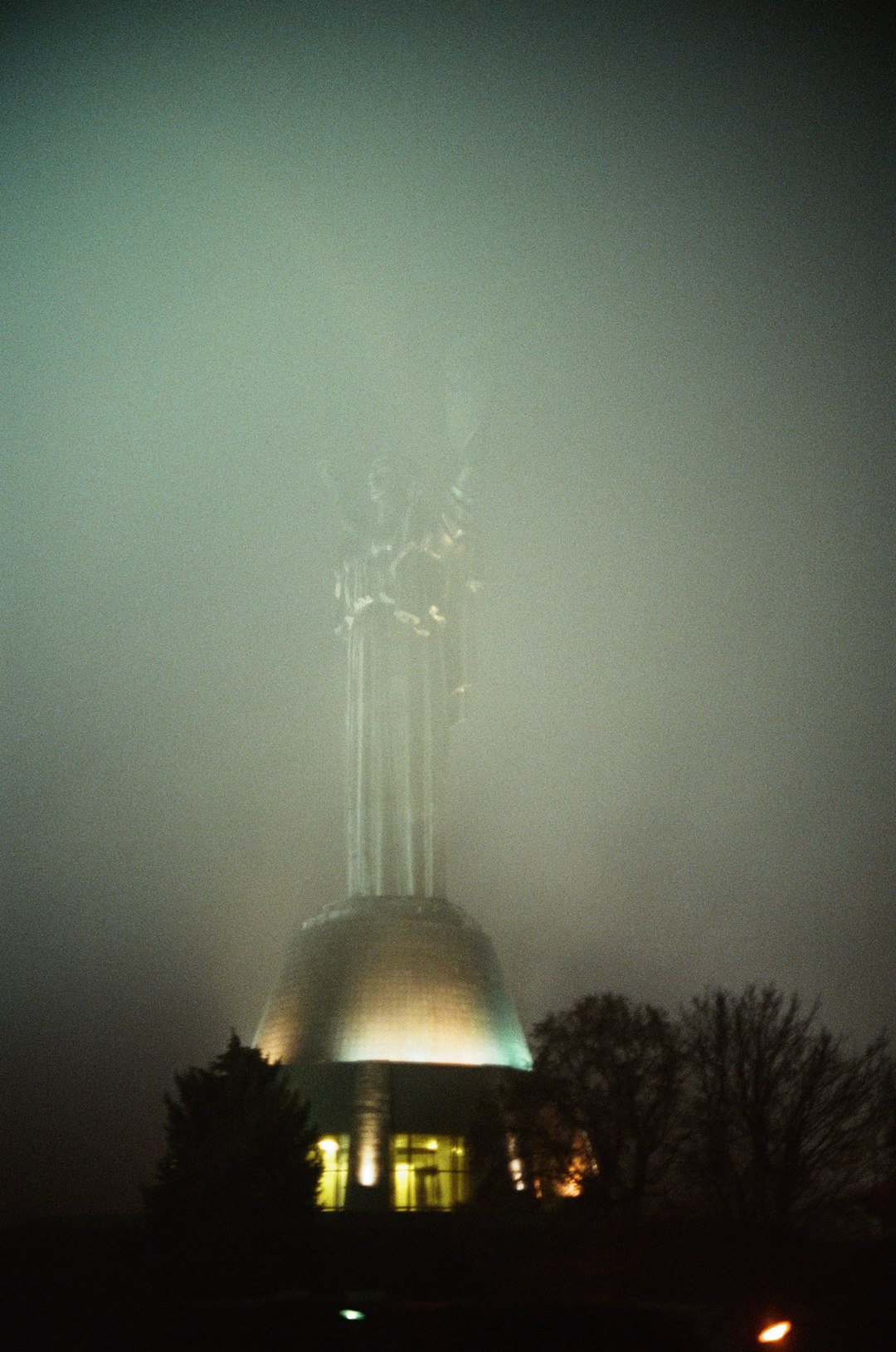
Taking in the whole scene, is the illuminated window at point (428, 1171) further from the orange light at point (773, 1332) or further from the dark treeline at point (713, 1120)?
the orange light at point (773, 1332)

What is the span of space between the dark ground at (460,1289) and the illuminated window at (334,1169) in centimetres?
564

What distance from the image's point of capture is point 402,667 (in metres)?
54.5

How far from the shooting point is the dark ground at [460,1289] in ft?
61.4

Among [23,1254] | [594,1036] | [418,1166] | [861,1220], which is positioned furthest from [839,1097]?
[23,1254]

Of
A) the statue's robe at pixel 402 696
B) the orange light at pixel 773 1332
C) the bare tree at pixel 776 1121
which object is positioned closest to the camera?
the orange light at pixel 773 1332

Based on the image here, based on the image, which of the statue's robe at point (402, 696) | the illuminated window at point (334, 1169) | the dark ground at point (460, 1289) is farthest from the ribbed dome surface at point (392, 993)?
the dark ground at point (460, 1289)

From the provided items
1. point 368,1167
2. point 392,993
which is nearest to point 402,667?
point 392,993

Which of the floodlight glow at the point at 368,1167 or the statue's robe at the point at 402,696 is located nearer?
the floodlight glow at the point at 368,1167

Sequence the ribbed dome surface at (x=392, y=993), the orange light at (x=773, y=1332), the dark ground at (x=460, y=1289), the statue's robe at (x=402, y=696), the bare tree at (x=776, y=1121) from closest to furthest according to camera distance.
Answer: the orange light at (x=773, y=1332) < the dark ground at (x=460, y=1289) < the bare tree at (x=776, y=1121) < the ribbed dome surface at (x=392, y=993) < the statue's robe at (x=402, y=696)

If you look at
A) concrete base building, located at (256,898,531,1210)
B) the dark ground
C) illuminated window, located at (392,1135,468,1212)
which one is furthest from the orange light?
illuminated window, located at (392,1135,468,1212)

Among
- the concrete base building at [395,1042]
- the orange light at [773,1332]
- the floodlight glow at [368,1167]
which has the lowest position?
the orange light at [773,1332]

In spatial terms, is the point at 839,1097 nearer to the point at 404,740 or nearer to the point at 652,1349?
the point at 652,1349

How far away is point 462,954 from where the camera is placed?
49438 millimetres

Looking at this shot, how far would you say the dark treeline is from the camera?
32656 millimetres
